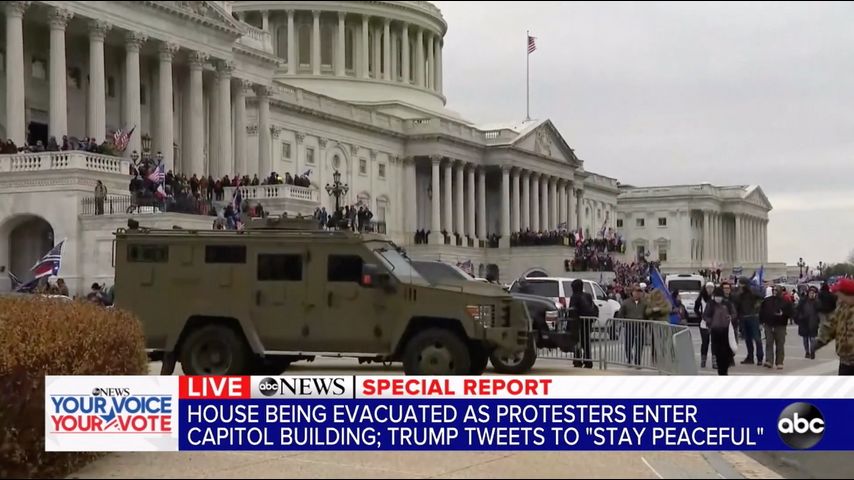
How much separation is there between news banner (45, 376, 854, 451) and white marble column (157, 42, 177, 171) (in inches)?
1546

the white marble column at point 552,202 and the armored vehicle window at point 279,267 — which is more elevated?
the white marble column at point 552,202

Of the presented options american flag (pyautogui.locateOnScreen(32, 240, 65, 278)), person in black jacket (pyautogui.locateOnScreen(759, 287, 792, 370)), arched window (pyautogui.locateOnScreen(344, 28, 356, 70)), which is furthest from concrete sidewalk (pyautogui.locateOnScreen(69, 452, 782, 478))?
arched window (pyautogui.locateOnScreen(344, 28, 356, 70))

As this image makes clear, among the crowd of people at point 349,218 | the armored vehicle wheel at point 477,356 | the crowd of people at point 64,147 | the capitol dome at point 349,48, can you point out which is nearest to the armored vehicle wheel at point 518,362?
the armored vehicle wheel at point 477,356

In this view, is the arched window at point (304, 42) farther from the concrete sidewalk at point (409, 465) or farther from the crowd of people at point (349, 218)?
the concrete sidewalk at point (409, 465)

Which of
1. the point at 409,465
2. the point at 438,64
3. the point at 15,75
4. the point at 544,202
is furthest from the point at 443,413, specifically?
the point at 438,64

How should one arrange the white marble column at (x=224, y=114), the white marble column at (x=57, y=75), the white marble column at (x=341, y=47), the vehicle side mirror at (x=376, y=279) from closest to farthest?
the vehicle side mirror at (x=376, y=279) < the white marble column at (x=57, y=75) < the white marble column at (x=224, y=114) < the white marble column at (x=341, y=47)

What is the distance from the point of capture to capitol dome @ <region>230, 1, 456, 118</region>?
92562 millimetres

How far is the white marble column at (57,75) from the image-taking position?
138 feet

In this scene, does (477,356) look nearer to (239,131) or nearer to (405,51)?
(239,131)

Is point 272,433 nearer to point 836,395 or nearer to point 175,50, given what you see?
point 836,395

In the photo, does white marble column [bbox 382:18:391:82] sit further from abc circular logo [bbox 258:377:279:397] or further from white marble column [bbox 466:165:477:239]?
abc circular logo [bbox 258:377:279:397]

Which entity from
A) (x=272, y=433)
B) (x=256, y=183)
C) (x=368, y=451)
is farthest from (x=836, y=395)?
(x=256, y=183)

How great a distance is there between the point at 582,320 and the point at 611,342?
2.81 feet

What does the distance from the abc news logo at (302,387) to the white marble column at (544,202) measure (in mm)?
89031
